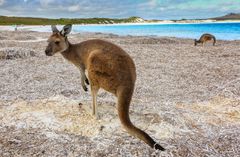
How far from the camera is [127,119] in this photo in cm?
476

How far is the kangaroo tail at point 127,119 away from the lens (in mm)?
4562

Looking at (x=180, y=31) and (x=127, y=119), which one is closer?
(x=127, y=119)

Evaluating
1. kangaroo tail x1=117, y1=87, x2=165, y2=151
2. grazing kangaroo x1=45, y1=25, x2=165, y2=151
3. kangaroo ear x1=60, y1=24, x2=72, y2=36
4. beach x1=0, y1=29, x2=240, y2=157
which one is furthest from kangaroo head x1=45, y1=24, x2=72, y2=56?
kangaroo tail x1=117, y1=87, x2=165, y2=151

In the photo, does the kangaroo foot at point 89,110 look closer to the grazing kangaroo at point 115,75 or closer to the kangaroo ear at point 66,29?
the grazing kangaroo at point 115,75

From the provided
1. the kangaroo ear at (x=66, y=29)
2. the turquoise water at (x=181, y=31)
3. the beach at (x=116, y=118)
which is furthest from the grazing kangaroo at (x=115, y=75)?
the turquoise water at (x=181, y=31)

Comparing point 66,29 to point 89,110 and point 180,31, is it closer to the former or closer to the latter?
point 89,110

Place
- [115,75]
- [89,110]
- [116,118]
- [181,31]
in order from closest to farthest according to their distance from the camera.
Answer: [115,75] < [116,118] < [89,110] < [181,31]

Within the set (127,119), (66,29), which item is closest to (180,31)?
(66,29)

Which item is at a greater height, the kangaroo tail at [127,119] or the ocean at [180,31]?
the kangaroo tail at [127,119]

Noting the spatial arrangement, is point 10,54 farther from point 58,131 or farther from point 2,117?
point 58,131

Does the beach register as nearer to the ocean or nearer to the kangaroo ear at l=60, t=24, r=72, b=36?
the kangaroo ear at l=60, t=24, r=72, b=36

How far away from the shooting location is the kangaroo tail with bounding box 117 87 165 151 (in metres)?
4.56

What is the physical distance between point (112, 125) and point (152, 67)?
7.42 m

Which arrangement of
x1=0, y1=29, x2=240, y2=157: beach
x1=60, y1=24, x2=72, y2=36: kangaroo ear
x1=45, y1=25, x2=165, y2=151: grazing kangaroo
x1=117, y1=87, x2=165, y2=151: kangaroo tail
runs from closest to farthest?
x1=117, y1=87, x2=165, y2=151: kangaroo tail
x1=45, y1=25, x2=165, y2=151: grazing kangaroo
x1=0, y1=29, x2=240, y2=157: beach
x1=60, y1=24, x2=72, y2=36: kangaroo ear
